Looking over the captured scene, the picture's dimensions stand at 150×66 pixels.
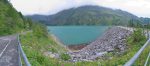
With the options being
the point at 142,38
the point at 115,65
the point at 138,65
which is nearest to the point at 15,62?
the point at 115,65

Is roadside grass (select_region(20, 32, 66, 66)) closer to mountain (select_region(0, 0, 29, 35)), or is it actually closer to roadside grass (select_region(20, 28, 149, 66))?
roadside grass (select_region(20, 28, 149, 66))

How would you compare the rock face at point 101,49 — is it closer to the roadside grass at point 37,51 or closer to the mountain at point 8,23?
the roadside grass at point 37,51

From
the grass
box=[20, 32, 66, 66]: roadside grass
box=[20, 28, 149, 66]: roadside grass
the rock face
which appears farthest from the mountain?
the grass

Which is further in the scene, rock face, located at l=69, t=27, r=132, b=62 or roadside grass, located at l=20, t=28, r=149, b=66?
rock face, located at l=69, t=27, r=132, b=62

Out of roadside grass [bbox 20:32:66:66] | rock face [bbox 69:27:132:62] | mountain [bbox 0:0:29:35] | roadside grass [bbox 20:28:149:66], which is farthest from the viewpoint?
mountain [bbox 0:0:29:35]

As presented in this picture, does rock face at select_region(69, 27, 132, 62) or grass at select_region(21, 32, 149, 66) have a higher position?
grass at select_region(21, 32, 149, 66)

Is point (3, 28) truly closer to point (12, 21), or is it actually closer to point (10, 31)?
point (10, 31)

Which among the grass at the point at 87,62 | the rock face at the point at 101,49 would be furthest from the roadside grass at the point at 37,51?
the rock face at the point at 101,49

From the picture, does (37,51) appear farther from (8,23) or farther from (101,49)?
(8,23)

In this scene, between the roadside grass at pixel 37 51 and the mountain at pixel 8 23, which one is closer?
the roadside grass at pixel 37 51

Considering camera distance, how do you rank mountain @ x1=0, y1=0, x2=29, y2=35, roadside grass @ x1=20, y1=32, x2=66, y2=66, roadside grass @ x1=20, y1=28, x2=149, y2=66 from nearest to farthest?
1. roadside grass @ x1=20, y1=28, x2=149, y2=66
2. roadside grass @ x1=20, y1=32, x2=66, y2=66
3. mountain @ x1=0, y1=0, x2=29, y2=35

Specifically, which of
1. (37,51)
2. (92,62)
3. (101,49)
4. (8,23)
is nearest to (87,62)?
(92,62)

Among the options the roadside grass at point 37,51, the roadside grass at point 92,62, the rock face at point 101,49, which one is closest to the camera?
the roadside grass at point 92,62
